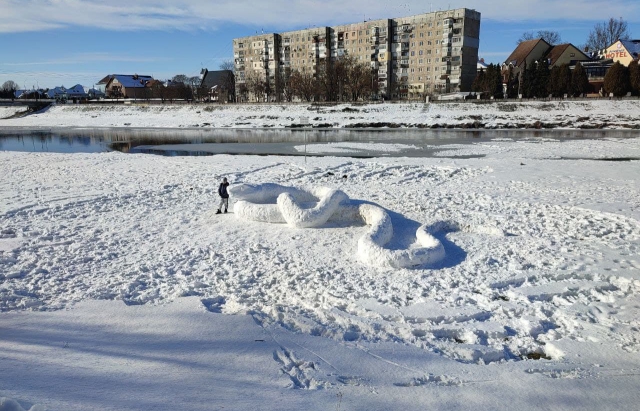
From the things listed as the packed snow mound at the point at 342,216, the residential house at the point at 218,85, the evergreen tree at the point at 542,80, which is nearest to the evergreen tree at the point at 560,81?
the evergreen tree at the point at 542,80

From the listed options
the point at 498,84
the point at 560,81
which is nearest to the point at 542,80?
the point at 560,81

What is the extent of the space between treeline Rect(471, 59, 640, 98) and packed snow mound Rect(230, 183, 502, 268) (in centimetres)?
5969

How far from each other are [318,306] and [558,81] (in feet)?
218

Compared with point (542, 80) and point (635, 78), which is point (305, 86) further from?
point (635, 78)

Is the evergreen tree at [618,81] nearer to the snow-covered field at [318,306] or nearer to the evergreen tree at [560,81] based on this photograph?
the evergreen tree at [560,81]

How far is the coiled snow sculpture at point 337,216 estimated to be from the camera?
8.47 meters

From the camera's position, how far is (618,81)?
183 ft

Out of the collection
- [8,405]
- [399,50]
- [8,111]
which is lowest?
[8,405]

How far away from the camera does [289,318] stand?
21.2 ft

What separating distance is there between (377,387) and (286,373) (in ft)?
3.53

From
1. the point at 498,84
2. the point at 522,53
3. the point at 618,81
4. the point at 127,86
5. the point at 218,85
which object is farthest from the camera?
the point at 127,86

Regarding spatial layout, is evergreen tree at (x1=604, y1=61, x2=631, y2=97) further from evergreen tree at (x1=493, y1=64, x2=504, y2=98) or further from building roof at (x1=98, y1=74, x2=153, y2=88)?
building roof at (x1=98, y1=74, x2=153, y2=88)

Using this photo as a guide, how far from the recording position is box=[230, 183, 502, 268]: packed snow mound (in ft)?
27.8

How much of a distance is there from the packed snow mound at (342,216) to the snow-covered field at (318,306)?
9 cm
